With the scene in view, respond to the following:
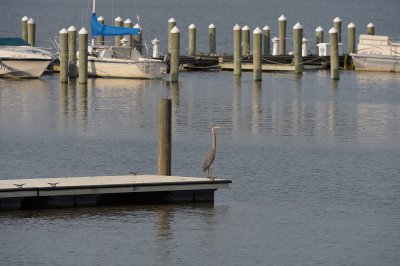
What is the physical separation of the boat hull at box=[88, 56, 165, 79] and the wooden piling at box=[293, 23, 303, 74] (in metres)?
5.66

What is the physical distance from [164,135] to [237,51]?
→ 2754 cm

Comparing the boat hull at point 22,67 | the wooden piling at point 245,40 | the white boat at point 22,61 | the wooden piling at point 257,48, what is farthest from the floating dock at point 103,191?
the wooden piling at point 245,40

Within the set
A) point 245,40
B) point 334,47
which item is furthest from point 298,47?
point 245,40

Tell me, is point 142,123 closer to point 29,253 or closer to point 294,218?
point 294,218

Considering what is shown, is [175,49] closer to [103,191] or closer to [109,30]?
[109,30]

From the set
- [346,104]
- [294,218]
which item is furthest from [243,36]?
[294,218]

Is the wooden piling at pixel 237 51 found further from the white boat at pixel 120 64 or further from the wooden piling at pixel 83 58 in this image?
the wooden piling at pixel 83 58

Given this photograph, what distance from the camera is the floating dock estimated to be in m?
27.4

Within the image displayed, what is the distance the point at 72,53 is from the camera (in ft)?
179

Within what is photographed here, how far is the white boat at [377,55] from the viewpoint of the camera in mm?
61062

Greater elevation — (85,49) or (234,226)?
(85,49)

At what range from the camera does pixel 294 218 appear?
91.0ft

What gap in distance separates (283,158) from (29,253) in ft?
38.5

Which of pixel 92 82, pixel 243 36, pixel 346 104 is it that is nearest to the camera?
pixel 346 104
